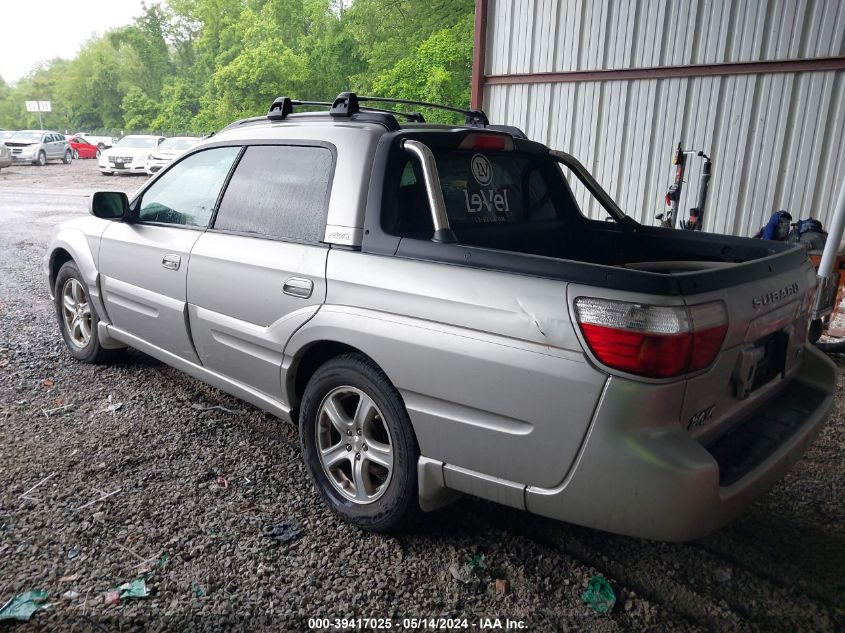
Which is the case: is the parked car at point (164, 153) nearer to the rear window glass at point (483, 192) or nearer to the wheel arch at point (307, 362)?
the rear window glass at point (483, 192)

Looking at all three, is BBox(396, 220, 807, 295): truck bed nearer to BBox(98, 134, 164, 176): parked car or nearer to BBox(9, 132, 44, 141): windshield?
BBox(98, 134, 164, 176): parked car

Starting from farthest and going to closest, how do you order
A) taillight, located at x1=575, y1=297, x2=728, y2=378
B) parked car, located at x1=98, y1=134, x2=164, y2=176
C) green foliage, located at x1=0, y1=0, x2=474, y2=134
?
1. green foliage, located at x1=0, y1=0, x2=474, y2=134
2. parked car, located at x1=98, y1=134, x2=164, y2=176
3. taillight, located at x1=575, y1=297, x2=728, y2=378

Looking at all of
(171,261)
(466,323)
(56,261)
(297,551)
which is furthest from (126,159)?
(466,323)

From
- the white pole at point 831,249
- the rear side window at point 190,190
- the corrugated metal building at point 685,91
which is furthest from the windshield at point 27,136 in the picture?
the white pole at point 831,249

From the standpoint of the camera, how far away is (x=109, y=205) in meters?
4.28

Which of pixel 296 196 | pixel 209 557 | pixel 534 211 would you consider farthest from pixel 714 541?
pixel 296 196

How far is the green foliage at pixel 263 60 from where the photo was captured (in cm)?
2723

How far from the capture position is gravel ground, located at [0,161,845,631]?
8.19 feet

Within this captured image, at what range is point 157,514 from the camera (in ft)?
10.3

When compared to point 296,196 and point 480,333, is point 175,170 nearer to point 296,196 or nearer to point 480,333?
point 296,196

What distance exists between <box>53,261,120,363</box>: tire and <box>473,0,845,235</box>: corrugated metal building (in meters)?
7.25

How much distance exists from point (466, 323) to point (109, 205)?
297cm

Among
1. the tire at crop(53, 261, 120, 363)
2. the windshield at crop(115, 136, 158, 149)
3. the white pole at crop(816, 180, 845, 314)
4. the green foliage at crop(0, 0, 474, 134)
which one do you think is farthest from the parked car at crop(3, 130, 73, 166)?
the white pole at crop(816, 180, 845, 314)

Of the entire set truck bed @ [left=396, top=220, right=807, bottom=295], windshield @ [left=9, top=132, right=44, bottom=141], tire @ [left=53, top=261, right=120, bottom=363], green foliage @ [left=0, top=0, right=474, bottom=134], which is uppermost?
green foliage @ [left=0, top=0, right=474, bottom=134]
